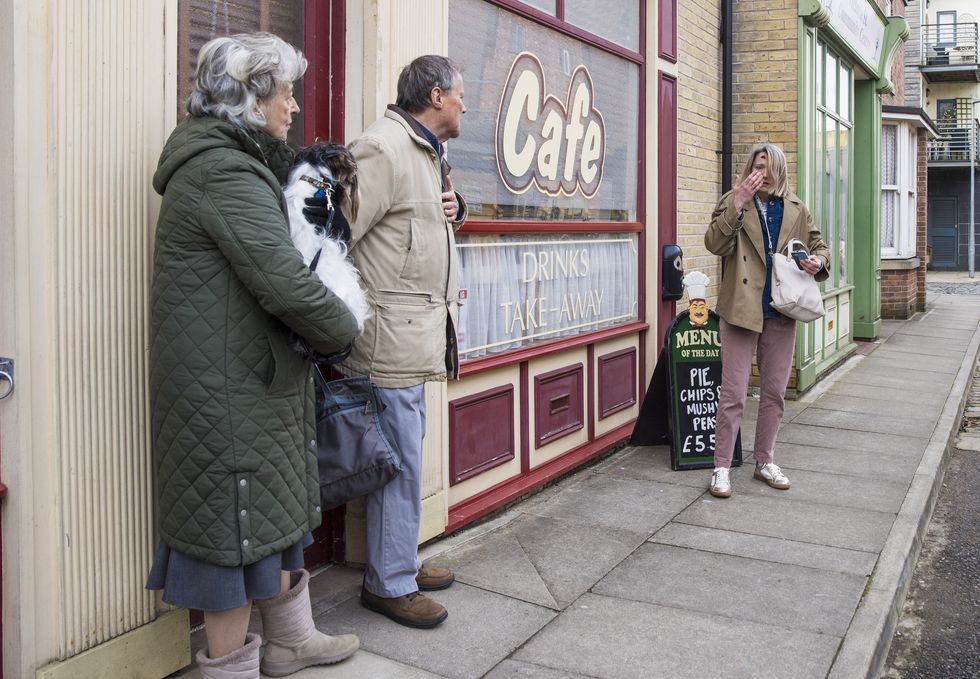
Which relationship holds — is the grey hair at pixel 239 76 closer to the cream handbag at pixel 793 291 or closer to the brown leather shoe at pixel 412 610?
the brown leather shoe at pixel 412 610

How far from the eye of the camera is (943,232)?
142ft

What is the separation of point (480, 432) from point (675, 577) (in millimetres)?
1313

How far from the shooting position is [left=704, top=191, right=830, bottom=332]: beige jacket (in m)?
5.84

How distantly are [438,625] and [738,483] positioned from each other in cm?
294

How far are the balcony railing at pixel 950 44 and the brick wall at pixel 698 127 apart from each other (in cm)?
3614

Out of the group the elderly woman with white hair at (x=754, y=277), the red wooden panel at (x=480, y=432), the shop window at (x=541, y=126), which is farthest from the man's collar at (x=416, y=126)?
the elderly woman with white hair at (x=754, y=277)

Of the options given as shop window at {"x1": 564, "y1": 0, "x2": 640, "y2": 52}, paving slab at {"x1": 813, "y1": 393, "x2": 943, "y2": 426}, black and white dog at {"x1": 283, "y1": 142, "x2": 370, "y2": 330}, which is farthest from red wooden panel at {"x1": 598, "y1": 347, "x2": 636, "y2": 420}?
black and white dog at {"x1": 283, "y1": 142, "x2": 370, "y2": 330}

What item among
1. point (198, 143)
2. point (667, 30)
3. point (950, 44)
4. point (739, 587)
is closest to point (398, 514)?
point (739, 587)

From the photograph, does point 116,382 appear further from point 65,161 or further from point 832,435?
point 832,435

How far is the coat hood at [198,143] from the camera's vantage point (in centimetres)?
289

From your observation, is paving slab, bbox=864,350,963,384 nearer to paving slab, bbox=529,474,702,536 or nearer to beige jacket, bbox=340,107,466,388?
paving slab, bbox=529,474,702,536

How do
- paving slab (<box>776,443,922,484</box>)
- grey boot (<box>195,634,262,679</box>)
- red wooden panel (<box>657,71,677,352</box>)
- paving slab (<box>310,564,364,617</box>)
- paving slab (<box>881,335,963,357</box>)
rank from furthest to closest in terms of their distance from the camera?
1. paving slab (<box>881,335,963,357</box>)
2. red wooden panel (<box>657,71,677,352</box>)
3. paving slab (<box>776,443,922,484</box>)
4. paving slab (<box>310,564,364,617</box>)
5. grey boot (<box>195,634,262,679</box>)

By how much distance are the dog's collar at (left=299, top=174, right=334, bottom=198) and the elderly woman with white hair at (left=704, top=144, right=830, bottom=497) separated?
10.2 feet

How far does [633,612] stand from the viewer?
165 inches
